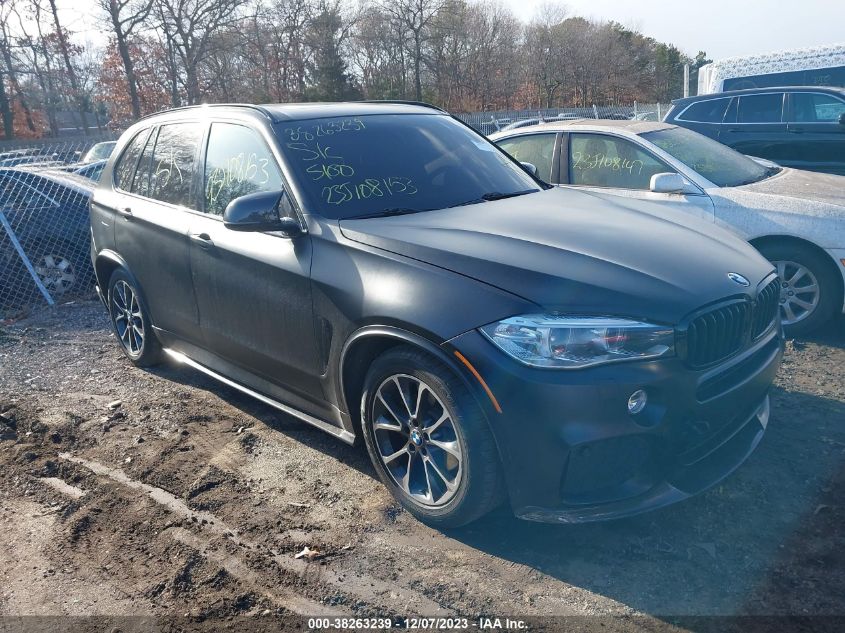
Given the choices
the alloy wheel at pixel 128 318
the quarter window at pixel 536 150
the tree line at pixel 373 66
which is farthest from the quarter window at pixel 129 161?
the tree line at pixel 373 66

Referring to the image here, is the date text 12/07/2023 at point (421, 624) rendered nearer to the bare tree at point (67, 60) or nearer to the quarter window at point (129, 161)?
the quarter window at point (129, 161)

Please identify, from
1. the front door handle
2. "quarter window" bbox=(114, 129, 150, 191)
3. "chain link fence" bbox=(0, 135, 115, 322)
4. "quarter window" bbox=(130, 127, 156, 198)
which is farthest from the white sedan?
"chain link fence" bbox=(0, 135, 115, 322)

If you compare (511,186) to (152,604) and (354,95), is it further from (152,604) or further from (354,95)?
(354,95)

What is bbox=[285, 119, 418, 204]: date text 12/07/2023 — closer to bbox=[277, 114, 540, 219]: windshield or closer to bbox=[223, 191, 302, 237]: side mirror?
bbox=[277, 114, 540, 219]: windshield

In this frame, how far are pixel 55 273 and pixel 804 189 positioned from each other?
7.76 meters

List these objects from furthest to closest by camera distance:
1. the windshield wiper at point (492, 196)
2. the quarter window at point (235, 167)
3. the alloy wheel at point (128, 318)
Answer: the alloy wheel at point (128, 318) < the windshield wiper at point (492, 196) < the quarter window at point (235, 167)

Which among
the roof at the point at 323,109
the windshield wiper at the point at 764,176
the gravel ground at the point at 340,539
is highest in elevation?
the roof at the point at 323,109

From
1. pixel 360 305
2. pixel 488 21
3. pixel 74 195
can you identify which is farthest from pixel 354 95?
pixel 360 305

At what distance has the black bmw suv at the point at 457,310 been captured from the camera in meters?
2.81

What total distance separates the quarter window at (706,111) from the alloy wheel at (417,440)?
7.41m

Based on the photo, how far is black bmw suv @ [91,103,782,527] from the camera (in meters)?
2.81

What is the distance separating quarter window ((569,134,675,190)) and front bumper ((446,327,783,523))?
3.54 meters

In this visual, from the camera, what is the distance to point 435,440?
3.16m

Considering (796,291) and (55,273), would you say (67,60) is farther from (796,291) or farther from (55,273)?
(796,291)
